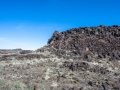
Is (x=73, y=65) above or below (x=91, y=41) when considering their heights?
below

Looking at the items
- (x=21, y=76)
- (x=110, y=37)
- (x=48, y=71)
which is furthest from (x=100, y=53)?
(x=21, y=76)

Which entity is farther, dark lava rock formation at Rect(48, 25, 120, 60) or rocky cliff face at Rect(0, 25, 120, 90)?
dark lava rock formation at Rect(48, 25, 120, 60)

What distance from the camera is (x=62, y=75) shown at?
23562 millimetres

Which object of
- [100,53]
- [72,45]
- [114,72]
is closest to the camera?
[114,72]

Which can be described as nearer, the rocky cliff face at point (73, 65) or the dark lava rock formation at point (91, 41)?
the rocky cliff face at point (73, 65)

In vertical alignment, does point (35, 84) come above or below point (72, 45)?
below

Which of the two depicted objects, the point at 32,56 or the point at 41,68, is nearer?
the point at 41,68

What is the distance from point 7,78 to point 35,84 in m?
4.30

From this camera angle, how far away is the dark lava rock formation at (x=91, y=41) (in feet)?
113

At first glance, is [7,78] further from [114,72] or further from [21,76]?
[114,72]

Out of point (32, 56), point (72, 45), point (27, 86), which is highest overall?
point (72, 45)

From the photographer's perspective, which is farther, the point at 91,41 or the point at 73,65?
the point at 91,41

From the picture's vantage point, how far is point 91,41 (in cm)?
3981

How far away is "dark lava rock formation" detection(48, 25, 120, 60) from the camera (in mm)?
34438
